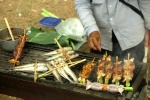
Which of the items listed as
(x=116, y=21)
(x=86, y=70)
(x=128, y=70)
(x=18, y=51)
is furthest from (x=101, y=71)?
(x=18, y=51)

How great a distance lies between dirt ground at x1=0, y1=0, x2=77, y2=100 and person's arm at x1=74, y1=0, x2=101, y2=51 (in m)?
4.41

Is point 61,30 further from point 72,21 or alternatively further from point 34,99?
point 34,99

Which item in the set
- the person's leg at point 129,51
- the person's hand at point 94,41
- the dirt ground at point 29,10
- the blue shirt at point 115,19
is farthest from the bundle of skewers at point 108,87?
the dirt ground at point 29,10

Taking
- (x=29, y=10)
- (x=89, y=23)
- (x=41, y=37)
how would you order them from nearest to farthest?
(x=89, y=23) → (x=41, y=37) → (x=29, y=10)

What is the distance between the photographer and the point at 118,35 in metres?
4.09

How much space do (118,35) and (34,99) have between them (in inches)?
57.2

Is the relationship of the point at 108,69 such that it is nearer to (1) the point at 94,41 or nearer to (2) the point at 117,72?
(2) the point at 117,72

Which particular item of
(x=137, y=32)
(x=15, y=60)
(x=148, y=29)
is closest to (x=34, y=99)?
(x=15, y=60)

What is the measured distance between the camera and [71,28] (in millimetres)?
6121

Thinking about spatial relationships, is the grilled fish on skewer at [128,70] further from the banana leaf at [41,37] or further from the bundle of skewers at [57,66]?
the banana leaf at [41,37]

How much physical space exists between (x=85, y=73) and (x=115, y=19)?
36.6 inches

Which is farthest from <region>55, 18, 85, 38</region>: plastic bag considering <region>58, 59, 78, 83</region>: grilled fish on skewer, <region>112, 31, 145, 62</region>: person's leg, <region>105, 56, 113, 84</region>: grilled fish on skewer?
<region>105, 56, 113, 84</region>: grilled fish on skewer

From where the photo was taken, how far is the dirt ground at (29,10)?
859cm

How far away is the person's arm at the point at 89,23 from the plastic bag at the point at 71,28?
1815 mm
